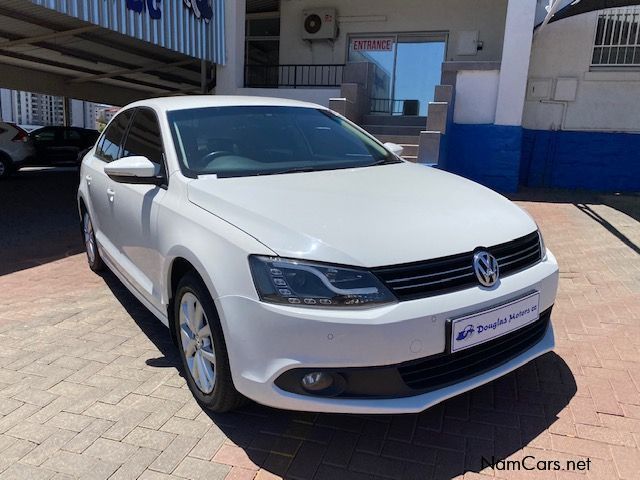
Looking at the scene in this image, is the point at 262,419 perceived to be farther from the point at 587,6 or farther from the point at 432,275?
the point at 587,6

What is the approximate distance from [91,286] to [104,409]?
226cm

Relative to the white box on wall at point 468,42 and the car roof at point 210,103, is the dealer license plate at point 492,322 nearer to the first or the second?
the car roof at point 210,103

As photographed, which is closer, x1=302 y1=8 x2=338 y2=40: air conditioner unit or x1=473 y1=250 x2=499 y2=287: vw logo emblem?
x1=473 y1=250 x2=499 y2=287: vw logo emblem

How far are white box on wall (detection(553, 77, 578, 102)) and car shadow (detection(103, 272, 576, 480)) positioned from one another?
34.1 ft

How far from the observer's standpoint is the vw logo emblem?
7.78 feet

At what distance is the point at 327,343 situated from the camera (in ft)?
7.06

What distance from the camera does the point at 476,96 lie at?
1059 centimetres

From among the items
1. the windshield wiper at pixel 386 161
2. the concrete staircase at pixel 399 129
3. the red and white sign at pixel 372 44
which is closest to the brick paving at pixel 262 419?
the windshield wiper at pixel 386 161

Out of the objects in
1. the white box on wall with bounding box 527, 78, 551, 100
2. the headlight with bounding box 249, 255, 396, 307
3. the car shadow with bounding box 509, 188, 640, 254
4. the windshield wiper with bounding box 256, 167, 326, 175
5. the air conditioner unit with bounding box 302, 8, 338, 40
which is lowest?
the car shadow with bounding box 509, 188, 640, 254

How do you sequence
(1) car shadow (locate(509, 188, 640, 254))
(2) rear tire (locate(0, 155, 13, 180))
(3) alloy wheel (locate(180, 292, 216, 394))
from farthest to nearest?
(2) rear tire (locate(0, 155, 13, 180)), (1) car shadow (locate(509, 188, 640, 254)), (3) alloy wheel (locate(180, 292, 216, 394))

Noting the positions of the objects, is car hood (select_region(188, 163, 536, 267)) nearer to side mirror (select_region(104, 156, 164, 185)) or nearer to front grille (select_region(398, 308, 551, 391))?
side mirror (select_region(104, 156, 164, 185))

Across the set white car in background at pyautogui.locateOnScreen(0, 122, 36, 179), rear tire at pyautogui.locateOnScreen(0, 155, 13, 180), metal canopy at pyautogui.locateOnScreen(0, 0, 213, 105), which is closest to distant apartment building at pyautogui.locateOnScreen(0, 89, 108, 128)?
metal canopy at pyautogui.locateOnScreen(0, 0, 213, 105)

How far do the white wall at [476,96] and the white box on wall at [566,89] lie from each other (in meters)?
2.29

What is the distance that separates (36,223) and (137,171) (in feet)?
19.5
